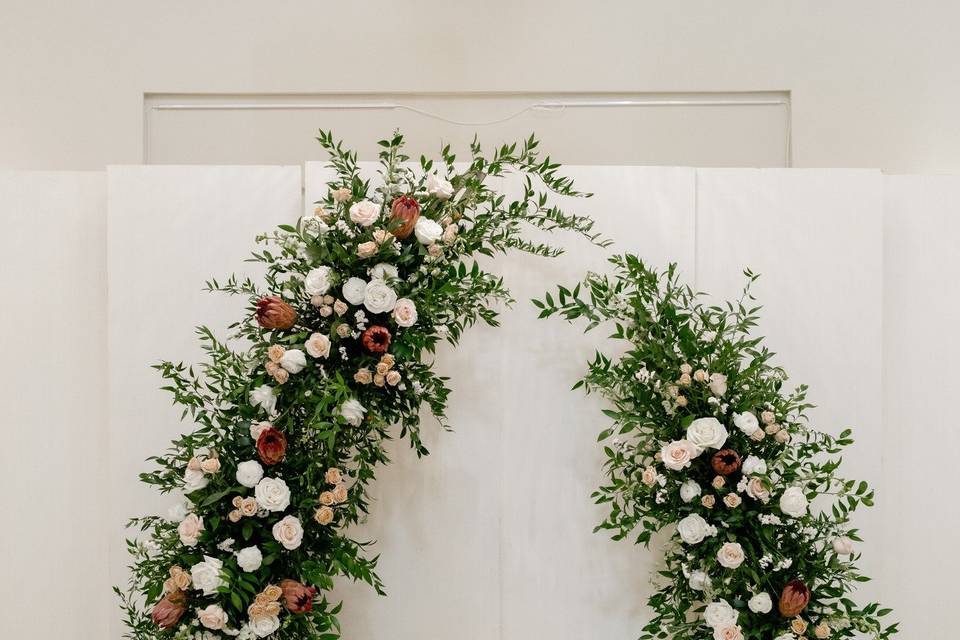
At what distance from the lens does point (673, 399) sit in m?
1.74

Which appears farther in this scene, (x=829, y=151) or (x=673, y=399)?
(x=829, y=151)

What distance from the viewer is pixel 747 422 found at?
167 cm

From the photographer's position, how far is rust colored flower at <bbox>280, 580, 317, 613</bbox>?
5.23 feet

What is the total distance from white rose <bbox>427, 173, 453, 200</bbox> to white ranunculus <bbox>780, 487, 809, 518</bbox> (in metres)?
1.09

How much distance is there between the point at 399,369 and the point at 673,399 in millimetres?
678

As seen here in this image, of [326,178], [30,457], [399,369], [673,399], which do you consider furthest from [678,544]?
[30,457]

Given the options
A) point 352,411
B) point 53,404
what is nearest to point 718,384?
point 352,411

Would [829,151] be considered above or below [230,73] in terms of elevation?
below

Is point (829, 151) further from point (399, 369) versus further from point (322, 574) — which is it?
point (322, 574)

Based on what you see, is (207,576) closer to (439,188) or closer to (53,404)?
(53,404)

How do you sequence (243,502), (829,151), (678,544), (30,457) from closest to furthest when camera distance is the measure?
(243,502), (678,544), (30,457), (829,151)

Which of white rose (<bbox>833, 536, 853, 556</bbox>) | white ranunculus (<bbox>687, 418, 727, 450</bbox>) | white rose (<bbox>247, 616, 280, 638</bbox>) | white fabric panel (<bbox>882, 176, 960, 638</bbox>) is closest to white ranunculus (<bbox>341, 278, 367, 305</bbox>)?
white rose (<bbox>247, 616, 280, 638</bbox>)

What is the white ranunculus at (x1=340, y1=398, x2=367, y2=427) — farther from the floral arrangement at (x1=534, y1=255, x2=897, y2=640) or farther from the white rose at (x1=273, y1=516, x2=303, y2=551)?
the floral arrangement at (x1=534, y1=255, x2=897, y2=640)

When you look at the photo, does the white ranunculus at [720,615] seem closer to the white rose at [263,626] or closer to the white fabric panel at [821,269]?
the white fabric panel at [821,269]
